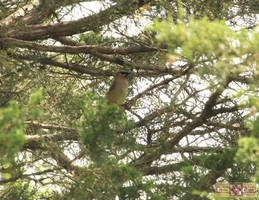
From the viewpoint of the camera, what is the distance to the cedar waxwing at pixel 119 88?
509 cm

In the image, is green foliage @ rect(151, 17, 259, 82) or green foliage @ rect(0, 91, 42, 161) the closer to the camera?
green foliage @ rect(0, 91, 42, 161)

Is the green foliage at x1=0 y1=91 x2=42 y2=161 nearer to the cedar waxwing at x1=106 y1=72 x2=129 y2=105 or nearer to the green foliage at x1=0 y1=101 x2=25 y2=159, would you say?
the green foliage at x1=0 y1=101 x2=25 y2=159

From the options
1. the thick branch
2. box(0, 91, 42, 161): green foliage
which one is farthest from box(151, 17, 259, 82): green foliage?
the thick branch

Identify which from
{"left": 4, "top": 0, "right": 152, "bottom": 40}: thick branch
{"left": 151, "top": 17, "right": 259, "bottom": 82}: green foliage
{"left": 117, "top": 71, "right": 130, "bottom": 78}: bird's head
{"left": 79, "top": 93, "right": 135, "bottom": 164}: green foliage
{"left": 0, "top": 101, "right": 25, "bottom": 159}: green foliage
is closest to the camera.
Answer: {"left": 0, "top": 101, "right": 25, "bottom": 159}: green foliage

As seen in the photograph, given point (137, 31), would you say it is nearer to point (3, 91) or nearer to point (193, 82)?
point (193, 82)

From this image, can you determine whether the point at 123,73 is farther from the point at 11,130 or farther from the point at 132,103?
the point at 11,130

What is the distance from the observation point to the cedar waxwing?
5090mm

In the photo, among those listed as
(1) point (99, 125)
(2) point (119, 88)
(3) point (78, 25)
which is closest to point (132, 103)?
(2) point (119, 88)

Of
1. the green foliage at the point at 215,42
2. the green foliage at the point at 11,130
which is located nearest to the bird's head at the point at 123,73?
the green foliage at the point at 215,42

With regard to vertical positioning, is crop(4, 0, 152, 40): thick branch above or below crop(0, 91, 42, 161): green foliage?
above

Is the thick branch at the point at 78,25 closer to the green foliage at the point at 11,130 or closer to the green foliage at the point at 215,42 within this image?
the green foliage at the point at 215,42

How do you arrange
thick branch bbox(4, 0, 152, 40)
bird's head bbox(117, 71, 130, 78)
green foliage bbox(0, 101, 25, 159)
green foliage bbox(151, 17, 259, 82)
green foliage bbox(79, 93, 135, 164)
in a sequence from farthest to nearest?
bird's head bbox(117, 71, 130, 78)
thick branch bbox(4, 0, 152, 40)
green foliage bbox(79, 93, 135, 164)
green foliage bbox(151, 17, 259, 82)
green foliage bbox(0, 101, 25, 159)

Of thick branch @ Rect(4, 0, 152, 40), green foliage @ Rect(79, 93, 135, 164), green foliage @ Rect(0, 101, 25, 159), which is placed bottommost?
green foliage @ Rect(0, 101, 25, 159)

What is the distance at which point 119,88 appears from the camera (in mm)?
5117
